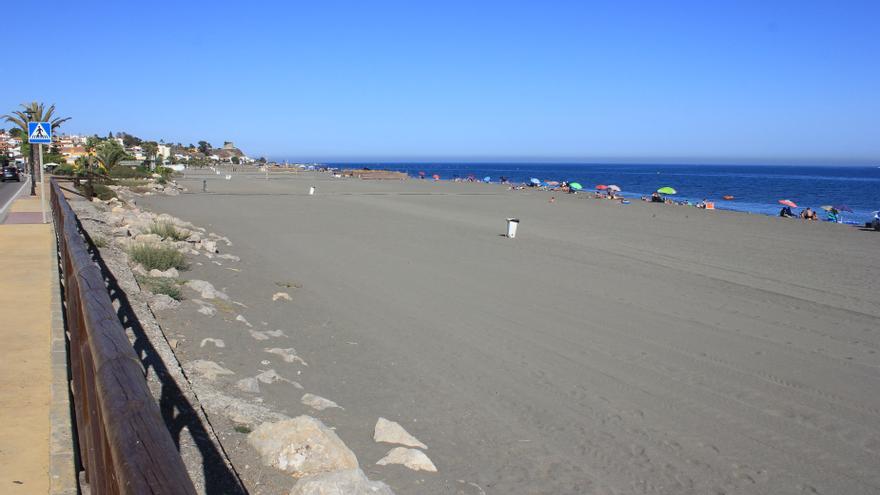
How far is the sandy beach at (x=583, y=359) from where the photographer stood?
5.89m

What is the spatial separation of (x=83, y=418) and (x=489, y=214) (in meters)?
30.0

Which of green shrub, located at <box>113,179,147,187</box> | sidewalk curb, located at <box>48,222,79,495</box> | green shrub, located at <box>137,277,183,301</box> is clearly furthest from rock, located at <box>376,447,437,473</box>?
green shrub, located at <box>113,179,147,187</box>

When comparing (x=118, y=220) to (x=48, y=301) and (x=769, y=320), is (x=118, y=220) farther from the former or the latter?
(x=769, y=320)

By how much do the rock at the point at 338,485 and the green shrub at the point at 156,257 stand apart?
27.2 feet

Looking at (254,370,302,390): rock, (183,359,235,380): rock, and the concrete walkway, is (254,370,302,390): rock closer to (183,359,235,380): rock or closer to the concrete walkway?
(183,359,235,380): rock

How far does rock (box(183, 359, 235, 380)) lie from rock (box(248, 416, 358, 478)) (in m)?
1.61

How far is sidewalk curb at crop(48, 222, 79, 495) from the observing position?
11.3ft

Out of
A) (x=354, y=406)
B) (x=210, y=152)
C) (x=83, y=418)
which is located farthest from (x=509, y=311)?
(x=210, y=152)

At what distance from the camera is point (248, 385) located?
6.44 m

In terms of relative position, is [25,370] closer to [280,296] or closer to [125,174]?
[280,296]

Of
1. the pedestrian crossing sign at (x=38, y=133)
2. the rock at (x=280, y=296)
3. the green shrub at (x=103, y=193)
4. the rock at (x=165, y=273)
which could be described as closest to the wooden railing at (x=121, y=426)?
the rock at (x=165, y=273)

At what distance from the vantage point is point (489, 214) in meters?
32.7

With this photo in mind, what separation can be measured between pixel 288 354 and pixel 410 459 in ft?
9.85

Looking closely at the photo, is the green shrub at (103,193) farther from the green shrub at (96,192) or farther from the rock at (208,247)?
the rock at (208,247)
